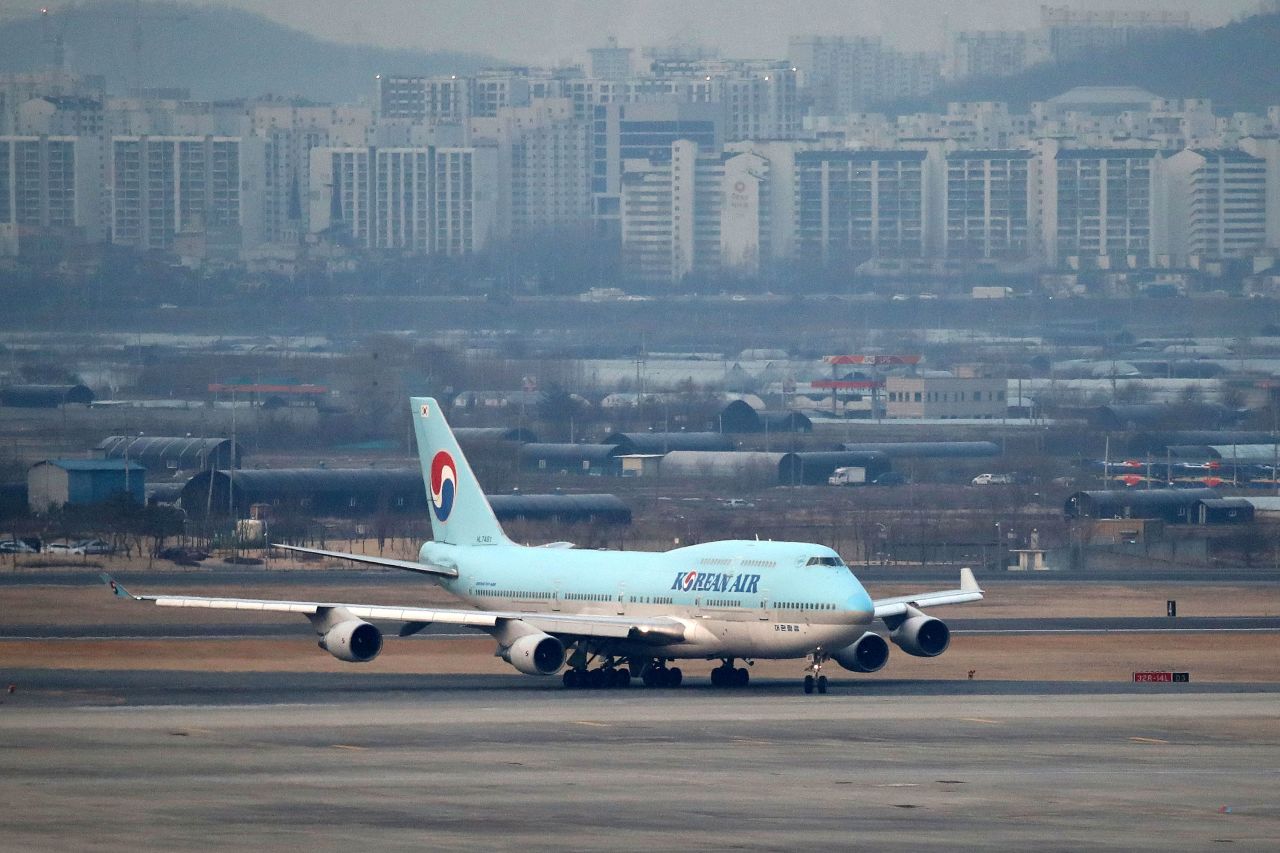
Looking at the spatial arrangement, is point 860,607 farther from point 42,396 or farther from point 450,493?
point 42,396

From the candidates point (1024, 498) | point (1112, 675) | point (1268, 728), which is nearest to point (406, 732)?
point (1268, 728)

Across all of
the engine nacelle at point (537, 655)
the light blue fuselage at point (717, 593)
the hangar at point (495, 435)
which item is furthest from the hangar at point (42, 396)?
the engine nacelle at point (537, 655)

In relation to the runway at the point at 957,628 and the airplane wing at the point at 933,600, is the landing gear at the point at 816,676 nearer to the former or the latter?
the airplane wing at the point at 933,600

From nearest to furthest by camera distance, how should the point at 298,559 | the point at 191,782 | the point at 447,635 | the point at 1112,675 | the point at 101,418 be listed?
the point at 191,782 < the point at 1112,675 < the point at 447,635 < the point at 298,559 < the point at 101,418

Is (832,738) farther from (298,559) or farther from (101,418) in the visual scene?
(101,418)

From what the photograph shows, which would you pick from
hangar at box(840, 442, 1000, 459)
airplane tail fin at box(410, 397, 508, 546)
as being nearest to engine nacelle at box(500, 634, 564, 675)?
airplane tail fin at box(410, 397, 508, 546)

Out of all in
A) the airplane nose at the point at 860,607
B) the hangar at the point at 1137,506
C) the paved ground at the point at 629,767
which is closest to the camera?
the paved ground at the point at 629,767
